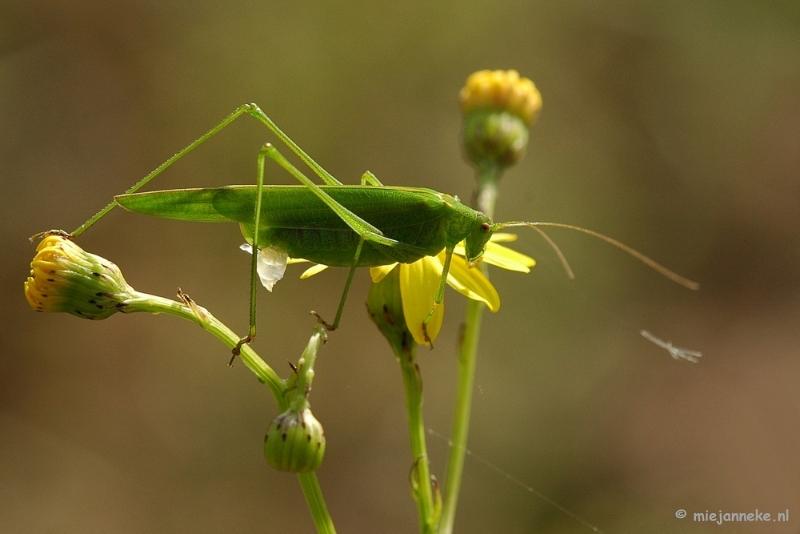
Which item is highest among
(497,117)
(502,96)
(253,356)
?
(502,96)

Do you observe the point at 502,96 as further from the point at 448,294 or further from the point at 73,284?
the point at 448,294

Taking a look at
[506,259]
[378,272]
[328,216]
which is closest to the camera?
[328,216]

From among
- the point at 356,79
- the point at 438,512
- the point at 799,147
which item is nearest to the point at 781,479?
the point at 799,147

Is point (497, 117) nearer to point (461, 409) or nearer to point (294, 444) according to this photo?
point (461, 409)

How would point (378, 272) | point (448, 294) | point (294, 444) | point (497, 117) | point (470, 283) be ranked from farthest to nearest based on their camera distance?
point (448, 294) < point (497, 117) < point (470, 283) < point (378, 272) < point (294, 444)

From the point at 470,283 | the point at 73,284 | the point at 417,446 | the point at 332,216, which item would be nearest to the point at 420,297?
the point at 470,283

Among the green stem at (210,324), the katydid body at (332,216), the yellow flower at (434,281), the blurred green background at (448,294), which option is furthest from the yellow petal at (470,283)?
the blurred green background at (448,294)

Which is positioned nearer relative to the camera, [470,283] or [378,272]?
[378,272]

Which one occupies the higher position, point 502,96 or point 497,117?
point 502,96
